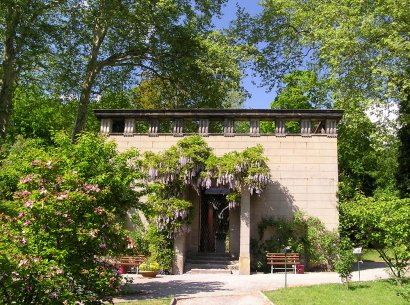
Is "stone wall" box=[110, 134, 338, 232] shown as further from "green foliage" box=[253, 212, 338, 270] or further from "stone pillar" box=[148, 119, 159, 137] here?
"stone pillar" box=[148, 119, 159, 137]

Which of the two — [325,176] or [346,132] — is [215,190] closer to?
[325,176]

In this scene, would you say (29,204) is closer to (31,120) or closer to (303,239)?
(303,239)

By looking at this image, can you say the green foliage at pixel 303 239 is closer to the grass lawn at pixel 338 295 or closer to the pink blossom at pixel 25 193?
the grass lawn at pixel 338 295

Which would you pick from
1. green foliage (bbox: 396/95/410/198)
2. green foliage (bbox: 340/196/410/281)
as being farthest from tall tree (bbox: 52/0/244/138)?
green foliage (bbox: 340/196/410/281)

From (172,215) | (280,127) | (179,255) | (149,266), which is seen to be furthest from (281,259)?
(280,127)

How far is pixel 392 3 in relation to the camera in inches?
730

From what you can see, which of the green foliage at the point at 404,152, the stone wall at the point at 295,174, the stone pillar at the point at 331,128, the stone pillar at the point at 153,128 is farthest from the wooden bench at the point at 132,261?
the green foliage at the point at 404,152

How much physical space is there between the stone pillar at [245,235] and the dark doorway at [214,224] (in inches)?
101

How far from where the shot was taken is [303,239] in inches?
602

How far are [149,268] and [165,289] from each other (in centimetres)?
Answer: 306

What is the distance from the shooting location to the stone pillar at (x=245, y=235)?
14.5 meters

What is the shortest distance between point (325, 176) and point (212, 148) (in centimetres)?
449

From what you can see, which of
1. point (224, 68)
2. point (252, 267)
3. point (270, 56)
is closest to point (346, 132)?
point (270, 56)

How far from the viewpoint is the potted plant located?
44.3 ft
